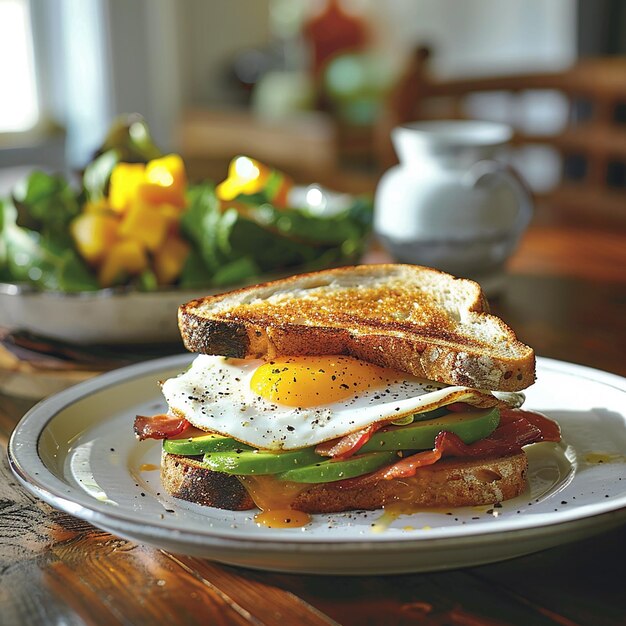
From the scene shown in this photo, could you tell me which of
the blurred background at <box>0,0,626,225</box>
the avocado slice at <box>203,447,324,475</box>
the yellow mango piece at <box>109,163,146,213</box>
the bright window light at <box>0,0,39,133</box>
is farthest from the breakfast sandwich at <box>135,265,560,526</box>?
the bright window light at <box>0,0,39,133</box>

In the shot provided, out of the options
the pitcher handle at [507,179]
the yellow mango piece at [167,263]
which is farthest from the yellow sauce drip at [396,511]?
the pitcher handle at [507,179]

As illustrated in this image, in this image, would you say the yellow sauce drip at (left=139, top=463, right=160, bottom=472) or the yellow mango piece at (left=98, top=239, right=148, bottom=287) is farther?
the yellow mango piece at (left=98, top=239, right=148, bottom=287)

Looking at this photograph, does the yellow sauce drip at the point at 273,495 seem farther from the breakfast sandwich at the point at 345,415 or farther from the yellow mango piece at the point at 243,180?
the yellow mango piece at the point at 243,180

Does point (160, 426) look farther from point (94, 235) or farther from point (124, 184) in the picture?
point (124, 184)

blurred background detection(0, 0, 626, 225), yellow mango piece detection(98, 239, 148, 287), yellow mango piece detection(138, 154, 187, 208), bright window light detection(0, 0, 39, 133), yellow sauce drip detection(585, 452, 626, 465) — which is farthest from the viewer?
bright window light detection(0, 0, 39, 133)

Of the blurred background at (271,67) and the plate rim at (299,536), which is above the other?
the blurred background at (271,67)

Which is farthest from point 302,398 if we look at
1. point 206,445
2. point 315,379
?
point 206,445

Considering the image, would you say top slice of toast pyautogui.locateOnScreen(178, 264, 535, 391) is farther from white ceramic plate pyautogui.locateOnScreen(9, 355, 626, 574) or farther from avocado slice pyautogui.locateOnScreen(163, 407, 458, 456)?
white ceramic plate pyautogui.locateOnScreen(9, 355, 626, 574)
